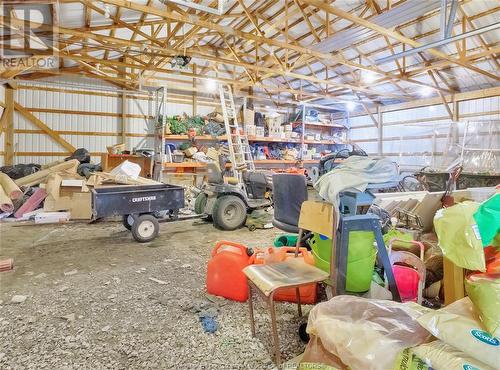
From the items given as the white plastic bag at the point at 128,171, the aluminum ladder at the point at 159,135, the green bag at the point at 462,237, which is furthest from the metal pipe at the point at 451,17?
the aluminum ladder at the point at 159,135

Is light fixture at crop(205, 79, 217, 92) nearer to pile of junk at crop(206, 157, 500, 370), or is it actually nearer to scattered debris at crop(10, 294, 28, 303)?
pile of junk at crop(206, 157, 500, 370)

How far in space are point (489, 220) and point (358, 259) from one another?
1.00 m

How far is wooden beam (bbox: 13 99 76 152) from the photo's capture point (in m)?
8.10

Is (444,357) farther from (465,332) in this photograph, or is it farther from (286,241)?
(286,241)

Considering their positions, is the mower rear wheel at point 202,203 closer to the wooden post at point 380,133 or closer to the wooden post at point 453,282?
the wooden post at point 453,282

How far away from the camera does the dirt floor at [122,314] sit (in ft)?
6.04

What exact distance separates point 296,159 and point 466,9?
5.66 meters

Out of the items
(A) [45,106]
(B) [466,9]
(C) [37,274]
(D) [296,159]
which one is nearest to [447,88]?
(B) [466,9]

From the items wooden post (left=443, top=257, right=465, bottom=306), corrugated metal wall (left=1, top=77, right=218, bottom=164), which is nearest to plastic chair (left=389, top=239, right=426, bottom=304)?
wooden post (left=443, top=257, right=465, bottom=306)

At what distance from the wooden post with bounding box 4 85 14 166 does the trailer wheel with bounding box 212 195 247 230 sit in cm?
651

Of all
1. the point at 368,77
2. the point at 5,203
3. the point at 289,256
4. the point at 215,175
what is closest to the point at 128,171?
the point at 215,175

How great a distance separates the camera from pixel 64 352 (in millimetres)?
1877

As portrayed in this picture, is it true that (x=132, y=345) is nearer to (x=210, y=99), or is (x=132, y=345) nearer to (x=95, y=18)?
(x=95, y=18)

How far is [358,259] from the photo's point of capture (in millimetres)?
2049
